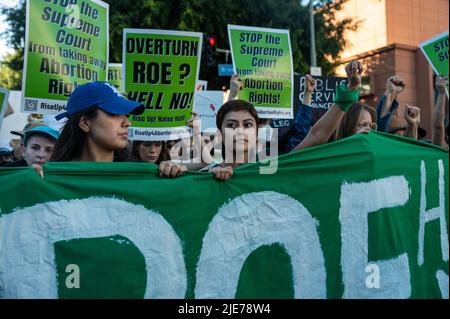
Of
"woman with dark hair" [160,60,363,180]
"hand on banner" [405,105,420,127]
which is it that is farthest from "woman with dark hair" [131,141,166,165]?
"hand on banner" [405,105,420,127]

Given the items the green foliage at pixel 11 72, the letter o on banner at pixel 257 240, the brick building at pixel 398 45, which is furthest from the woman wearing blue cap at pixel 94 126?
the brick building at pixel 398 45

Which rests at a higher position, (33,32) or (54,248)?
(33,32)

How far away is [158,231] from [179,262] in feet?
0.56

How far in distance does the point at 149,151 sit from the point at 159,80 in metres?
0.52

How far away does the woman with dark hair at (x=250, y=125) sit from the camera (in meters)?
2.65

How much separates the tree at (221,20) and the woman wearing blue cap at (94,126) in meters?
10.3

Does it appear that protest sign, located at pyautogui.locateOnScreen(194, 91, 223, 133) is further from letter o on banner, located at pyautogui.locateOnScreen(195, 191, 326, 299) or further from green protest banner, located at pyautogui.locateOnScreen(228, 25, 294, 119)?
letter o on banner, located at pyautogui.locateOnScreen(195, 191, 326, 299)

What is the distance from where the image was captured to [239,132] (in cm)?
278

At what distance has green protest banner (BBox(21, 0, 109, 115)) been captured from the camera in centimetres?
338

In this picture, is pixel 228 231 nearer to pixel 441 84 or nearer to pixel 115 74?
pixel 441 84

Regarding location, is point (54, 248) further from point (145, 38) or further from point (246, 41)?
point (246, 41)

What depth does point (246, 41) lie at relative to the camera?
5.42m

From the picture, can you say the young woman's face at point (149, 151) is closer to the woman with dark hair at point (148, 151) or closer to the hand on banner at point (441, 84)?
the woman with dark hair at point (148, 151)
